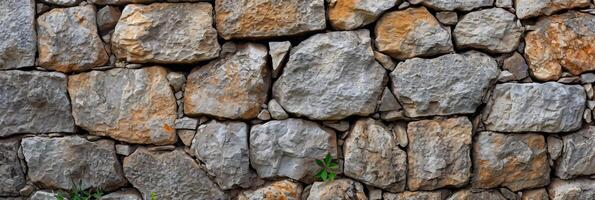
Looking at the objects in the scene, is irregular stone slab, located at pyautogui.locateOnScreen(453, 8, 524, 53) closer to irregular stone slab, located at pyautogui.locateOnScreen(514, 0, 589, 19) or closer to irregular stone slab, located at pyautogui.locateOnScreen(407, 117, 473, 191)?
irregular stone slab, located at pyautogui.locateOnScreen(514, 0, 589, 19)

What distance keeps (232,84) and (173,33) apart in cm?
33

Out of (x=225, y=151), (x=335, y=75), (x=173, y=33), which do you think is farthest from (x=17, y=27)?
(x=335, y=75)

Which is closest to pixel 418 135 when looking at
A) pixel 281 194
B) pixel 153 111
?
pixel 281 194

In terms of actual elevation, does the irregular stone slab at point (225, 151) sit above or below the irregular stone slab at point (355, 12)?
below

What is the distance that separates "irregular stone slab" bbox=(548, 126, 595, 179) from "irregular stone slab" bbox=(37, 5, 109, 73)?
2.01 metres

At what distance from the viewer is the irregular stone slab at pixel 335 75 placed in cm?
254

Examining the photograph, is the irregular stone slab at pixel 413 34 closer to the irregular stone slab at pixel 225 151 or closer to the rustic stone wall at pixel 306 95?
the rustic stone wall at pixel 306 95

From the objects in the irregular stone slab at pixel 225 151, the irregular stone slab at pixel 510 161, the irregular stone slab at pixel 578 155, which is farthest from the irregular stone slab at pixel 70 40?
the irregular stone slab at pixel 578 155

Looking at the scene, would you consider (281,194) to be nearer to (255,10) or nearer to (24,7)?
(255,10)

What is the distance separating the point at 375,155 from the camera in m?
2.59

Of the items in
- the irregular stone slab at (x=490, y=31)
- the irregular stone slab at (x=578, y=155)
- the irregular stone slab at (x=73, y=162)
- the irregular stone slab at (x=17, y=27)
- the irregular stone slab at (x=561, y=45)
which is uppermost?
the irregular stone slab at (x=17, y=27)

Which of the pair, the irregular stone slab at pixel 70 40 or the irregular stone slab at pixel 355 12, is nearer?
the irregular stone slab at pixel 355 12

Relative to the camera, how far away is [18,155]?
9.11 ft

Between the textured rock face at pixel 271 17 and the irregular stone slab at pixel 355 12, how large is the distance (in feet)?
0.16
